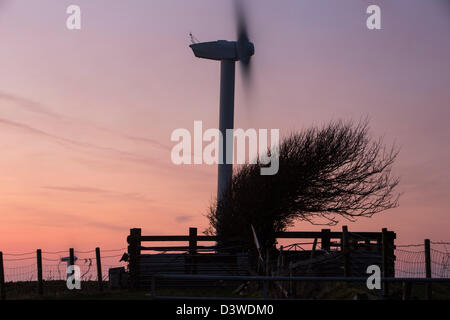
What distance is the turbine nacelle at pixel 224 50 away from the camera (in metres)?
46.5

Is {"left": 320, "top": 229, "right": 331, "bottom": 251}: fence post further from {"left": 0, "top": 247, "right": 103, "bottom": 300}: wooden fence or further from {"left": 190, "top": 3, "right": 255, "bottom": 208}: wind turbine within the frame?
{"left": 0, "top": 247, "right": 103, "bottom": 300}: wooden fence

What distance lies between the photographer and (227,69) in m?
48.7

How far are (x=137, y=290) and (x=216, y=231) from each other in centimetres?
803

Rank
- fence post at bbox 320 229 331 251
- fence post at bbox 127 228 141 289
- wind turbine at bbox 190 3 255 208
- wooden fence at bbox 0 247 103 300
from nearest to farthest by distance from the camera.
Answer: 1. wooden fence at bbox 0 247 103 300
2. fence post at bbox 127 228 141 289
3. fence post at bbox 320 229 331 251
4. wind turbine at bbox 190 3 255 208

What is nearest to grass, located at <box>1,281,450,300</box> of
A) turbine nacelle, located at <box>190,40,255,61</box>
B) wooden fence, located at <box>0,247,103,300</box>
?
wooden fence, located at <box>0,247,103,300</box>

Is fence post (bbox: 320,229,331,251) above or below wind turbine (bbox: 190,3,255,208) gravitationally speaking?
below

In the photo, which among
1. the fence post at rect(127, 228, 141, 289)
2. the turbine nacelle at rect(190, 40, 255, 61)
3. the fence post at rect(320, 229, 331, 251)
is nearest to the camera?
the fence post at rect(127, 228, 141, 289)

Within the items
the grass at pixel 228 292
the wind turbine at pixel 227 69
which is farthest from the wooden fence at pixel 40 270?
the wind turbine at pixel 227 69

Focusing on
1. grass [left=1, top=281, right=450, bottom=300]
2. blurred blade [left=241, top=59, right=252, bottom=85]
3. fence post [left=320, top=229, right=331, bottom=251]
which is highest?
blurred blade [left=241, top=59, right=252, bottom=85]

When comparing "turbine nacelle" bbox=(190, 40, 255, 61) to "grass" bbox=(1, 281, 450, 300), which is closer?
"grass" bbox=(1, 281, 450, 300)

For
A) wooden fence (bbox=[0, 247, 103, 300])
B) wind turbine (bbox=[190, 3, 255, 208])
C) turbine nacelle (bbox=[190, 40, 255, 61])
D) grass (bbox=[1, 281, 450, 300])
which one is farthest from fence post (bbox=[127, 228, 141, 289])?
turbine nacelle (bbox=[190, 40, 255, 61])

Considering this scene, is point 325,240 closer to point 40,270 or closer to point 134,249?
point 134,249

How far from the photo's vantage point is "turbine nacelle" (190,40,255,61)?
46.5 m
